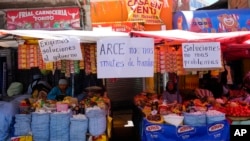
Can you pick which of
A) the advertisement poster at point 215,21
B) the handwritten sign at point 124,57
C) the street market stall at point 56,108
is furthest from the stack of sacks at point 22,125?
the advertisement poster at point 215,21

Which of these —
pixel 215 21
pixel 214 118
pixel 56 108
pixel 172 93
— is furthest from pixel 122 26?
pixel 214 118

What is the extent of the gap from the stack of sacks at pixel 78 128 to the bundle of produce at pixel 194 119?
1711mm

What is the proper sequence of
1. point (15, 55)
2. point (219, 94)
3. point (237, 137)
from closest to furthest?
point (237, 137)
point (219, 94)
point (15, 55)

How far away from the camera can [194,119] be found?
5797mm

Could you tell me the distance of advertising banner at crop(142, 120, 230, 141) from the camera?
5.74 meters

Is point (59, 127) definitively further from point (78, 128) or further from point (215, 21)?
point (215, 21)

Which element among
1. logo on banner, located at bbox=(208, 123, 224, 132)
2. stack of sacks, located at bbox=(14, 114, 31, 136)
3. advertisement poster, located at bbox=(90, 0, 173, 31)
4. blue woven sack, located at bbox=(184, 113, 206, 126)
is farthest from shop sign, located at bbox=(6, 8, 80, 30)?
logo on banner, located at bbox=(208, 123, 224, 132)

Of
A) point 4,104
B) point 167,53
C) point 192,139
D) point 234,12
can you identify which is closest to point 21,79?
point 4,104

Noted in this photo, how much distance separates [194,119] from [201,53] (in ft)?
3.71

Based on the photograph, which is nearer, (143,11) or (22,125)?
(22,125)

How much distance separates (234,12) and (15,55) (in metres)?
7.35

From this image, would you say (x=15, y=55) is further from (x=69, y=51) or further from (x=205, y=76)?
(x=205, y=76)

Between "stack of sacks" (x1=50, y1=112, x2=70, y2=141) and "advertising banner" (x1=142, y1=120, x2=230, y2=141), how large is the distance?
1331mm

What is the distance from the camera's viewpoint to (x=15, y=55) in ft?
31.3
